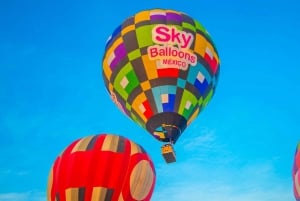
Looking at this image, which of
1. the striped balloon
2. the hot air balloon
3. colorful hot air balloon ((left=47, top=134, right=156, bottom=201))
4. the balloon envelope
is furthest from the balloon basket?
the striped balloon

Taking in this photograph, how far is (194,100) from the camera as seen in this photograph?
20.6 m

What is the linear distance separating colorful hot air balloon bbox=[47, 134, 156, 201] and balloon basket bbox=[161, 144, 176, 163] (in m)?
0.61

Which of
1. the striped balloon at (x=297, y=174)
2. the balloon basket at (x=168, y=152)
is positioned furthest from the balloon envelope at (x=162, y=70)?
the striped balloon at (x=297, y=174)

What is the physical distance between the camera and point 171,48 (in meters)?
20.5

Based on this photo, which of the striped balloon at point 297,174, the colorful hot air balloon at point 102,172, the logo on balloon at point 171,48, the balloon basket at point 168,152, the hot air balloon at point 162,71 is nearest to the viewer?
the colorful hot air balloon at point 102,172

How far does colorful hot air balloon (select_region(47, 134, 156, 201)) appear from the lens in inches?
679

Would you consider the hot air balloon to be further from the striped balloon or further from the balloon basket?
the striped balloon

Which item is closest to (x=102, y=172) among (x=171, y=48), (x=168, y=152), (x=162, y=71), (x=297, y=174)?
(x=168, y=152)

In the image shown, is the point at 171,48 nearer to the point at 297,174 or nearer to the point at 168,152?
the point at 168,152

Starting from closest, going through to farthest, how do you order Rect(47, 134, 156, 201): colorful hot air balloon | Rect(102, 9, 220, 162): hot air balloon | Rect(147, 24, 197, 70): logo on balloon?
Rect(47, 134, 156, 201): colorful hot air balloon → Rect(102, 9, 220, 162): hot air balloon → Rect(147, 24, 197, 70): logo on balloon

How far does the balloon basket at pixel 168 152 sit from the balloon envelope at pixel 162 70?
414 mm

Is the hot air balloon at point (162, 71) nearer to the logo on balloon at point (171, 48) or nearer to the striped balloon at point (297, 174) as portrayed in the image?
the logo on balloon at point (171, 48)

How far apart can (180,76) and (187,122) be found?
5.95 feet

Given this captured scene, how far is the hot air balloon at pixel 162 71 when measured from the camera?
782 inches
